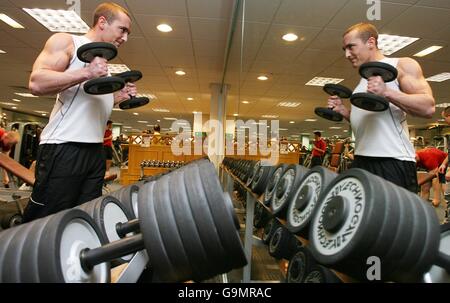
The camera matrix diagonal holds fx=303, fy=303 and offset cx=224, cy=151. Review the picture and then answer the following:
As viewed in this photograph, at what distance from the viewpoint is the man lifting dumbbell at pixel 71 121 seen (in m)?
1.24

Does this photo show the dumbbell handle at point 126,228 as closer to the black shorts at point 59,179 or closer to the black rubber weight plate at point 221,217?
the black rubber weight plate at point 221,217

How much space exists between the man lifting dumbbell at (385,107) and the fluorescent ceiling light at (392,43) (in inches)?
34.5

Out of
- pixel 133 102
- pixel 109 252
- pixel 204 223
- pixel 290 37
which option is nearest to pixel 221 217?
pixel 204 223

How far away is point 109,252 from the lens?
0.69 m

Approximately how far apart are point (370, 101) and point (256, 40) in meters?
3.48

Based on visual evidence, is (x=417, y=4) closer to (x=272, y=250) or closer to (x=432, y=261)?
(x=272, y=250)

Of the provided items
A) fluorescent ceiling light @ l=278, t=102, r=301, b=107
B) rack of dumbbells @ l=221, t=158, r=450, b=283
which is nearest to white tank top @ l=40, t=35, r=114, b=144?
rack of dumbbells @ l=221, t=158, r=450, b=283

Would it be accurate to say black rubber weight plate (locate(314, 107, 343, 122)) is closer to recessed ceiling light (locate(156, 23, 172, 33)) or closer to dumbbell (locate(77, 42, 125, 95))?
dumbbell (locate(77, 42, 125, 95))

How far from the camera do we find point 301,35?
12.1 ft

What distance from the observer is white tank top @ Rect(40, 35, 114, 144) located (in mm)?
1374

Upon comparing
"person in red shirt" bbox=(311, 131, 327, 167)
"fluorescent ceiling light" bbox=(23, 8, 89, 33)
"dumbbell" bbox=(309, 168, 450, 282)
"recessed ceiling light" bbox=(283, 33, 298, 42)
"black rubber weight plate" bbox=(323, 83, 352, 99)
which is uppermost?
"fluorescent ceiling light" bbox=(23, 8, 89, 33)

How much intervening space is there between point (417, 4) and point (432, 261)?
2.27m

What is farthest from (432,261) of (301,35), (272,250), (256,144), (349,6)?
(256,144)

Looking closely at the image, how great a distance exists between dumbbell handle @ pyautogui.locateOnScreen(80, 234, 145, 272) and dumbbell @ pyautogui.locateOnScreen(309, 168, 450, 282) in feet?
1.49
